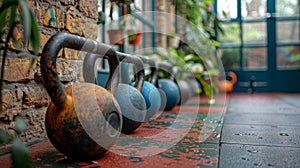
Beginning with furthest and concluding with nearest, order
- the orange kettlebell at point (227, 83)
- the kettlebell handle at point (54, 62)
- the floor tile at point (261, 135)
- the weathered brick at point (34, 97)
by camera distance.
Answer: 1. the orange kettlebell at point (227, 83)
2. the floor tile at point (261, 135)
3. the weathered brick at point (34, 97)
4. the kettlebell handle at point (54, 62)

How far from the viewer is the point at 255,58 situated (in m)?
5.86

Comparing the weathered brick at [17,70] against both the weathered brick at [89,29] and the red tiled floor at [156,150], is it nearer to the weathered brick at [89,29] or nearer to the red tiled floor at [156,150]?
the red tiled floor at [156,150]

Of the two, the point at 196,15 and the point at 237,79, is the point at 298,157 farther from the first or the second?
the point at 237,79

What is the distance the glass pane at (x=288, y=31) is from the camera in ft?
18.7

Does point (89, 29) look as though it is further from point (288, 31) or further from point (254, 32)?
point (288, 31)

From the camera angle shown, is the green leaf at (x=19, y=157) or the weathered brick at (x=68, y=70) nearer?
the green leaf at (x=19, y=157)

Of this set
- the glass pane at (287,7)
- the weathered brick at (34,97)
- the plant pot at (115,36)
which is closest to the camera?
the weathered brick at (34,97)

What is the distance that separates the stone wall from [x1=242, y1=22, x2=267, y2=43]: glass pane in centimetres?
471

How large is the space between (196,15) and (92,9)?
97.3 inches

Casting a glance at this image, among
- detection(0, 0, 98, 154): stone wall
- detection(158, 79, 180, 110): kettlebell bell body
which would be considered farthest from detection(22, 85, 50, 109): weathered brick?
detection(158, 79, 180, 110): kettlebell bell body

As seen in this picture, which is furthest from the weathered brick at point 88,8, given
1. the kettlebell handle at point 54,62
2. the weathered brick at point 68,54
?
the kettlebell handle at point 54,62

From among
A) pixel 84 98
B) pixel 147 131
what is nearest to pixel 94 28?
pixel 147 131

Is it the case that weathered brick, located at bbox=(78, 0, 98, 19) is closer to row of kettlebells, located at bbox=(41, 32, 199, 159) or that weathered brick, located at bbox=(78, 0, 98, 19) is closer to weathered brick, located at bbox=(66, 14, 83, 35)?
weathered brick, located at bbox=(66, 14, 83, 35)

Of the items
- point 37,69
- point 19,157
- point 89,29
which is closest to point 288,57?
point 89,29
